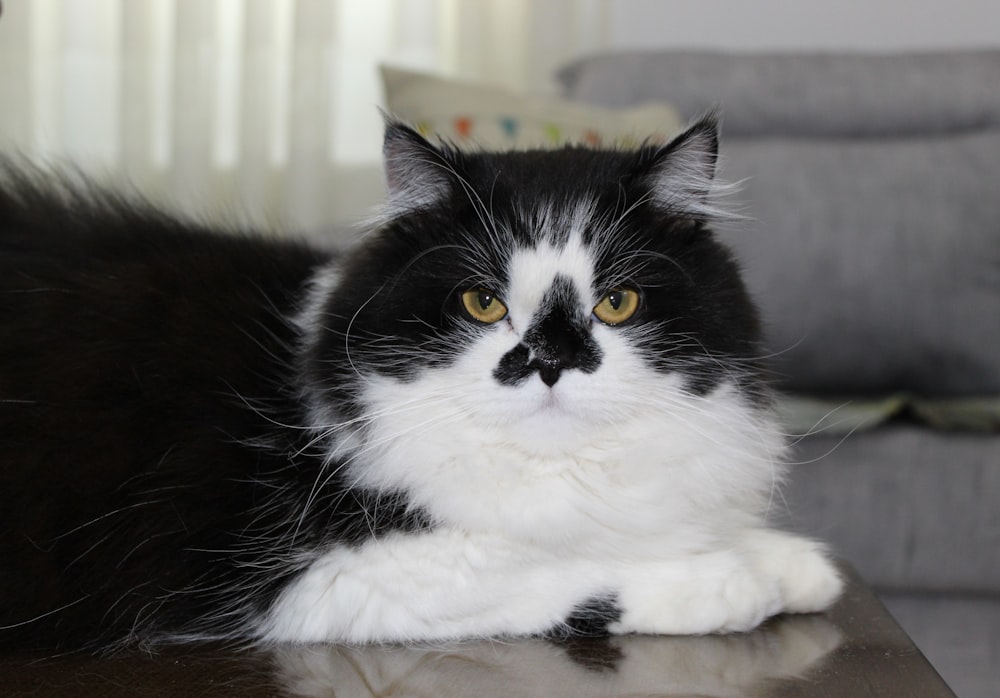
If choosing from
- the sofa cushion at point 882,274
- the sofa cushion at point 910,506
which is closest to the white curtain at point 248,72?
the sofa cushion at point 882,274

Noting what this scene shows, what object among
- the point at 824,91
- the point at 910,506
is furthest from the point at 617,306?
the point at 824,91

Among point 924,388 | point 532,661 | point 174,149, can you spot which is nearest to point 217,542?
point 532,661

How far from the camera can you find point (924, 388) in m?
2.61

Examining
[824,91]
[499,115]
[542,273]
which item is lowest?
[542,273]

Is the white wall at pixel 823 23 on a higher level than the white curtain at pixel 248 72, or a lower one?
higher

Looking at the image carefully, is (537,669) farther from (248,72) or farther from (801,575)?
(248,72)

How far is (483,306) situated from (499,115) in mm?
1566

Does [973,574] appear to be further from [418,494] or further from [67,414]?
[67,414]

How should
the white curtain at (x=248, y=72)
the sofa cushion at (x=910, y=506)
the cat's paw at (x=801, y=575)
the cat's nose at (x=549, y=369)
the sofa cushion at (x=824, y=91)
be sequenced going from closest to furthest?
the cat's nose at (x=549, y=369), the cat's paw at (x=801, y=575), the sofa cushion at (x=910, y=506), the sofa cushion at (x=824, y=91), the white curtain at (x=248, y=72)

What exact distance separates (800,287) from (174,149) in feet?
8.41

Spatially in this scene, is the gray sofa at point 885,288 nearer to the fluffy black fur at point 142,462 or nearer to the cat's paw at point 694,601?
the cat's paw at point 694,601

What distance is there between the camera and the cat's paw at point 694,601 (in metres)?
1.08

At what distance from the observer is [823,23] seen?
155 inches

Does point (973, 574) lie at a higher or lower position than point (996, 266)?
lower
